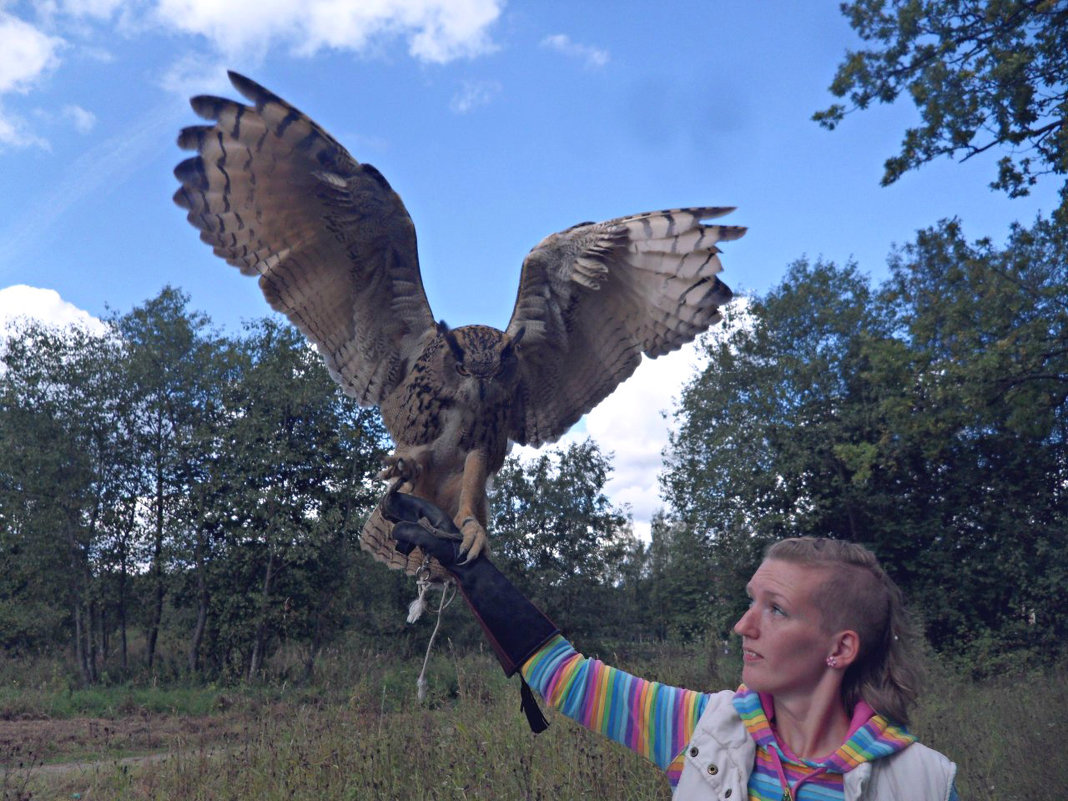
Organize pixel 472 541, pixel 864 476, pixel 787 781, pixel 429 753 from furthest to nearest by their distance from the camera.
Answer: pixel 864 476, pixel 429 753, pixel 472 541, pixel 787 781

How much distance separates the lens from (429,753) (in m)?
4.68

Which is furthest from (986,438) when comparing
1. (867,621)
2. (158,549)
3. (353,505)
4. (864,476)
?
(867,621)

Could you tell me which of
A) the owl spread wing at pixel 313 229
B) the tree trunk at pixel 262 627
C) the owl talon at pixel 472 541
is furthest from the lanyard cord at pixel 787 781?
the tree trunk at pixel 262 627

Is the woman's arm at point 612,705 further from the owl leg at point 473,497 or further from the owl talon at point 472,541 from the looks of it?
the owl leg at point 473,497

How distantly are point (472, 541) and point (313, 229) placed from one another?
1.15m

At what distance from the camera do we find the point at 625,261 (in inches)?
96.5

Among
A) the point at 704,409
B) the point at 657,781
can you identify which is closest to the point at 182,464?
the point at 704,409

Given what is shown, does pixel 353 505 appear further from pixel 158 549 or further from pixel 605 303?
pixel 605 303

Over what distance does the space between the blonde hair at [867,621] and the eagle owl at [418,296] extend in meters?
0.96

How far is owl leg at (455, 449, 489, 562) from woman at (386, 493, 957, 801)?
42cm

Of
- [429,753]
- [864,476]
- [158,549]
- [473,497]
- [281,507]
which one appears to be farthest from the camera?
[158,549]

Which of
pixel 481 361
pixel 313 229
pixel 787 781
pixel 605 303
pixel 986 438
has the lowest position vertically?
pixel 787 781

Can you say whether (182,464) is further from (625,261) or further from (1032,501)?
(1032,501)

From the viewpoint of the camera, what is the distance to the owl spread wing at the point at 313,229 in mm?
2248
